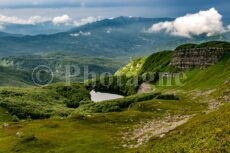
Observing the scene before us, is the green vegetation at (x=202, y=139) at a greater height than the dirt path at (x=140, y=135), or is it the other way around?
the green vegetation at (x=202, y=139)

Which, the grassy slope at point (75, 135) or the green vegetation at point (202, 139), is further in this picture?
the grassy slope at point (75, 135)

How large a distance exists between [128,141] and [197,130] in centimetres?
2556

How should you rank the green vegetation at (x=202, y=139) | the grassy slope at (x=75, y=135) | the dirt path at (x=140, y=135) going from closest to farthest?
1. the green vegetation at (x=202, y=139)
2. the dirt path at (x=140, y=135)
3. the grassy slope at (x=75, y=135)

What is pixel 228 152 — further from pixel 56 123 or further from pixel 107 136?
pixel 56 123

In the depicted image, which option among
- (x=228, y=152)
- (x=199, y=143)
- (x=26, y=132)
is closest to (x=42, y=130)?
(x=26, y=132)

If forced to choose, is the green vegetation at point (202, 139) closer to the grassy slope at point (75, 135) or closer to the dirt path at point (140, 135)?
the dirt path at point (140, 135)

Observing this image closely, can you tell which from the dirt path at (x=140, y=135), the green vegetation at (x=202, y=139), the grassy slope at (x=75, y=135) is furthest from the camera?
the grassy slope at (x=75, y=135)

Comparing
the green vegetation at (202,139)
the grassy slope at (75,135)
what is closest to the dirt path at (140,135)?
the grassy slope at (75,135)

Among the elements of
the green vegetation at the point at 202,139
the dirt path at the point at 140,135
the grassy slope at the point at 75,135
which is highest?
the green vegetation at the point at 202,139

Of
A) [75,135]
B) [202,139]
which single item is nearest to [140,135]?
[75,135]

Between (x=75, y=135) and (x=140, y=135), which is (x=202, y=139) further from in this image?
(x=75, y=135)

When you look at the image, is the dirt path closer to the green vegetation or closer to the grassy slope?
the grassy slope

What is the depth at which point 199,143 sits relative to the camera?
5653 cm

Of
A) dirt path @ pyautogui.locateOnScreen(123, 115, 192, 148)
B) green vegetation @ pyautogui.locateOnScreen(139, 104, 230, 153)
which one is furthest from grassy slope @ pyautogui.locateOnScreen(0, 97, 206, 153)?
green vegetation @ pyautogui.locateOnScreen(139, 104, 230, 153)
